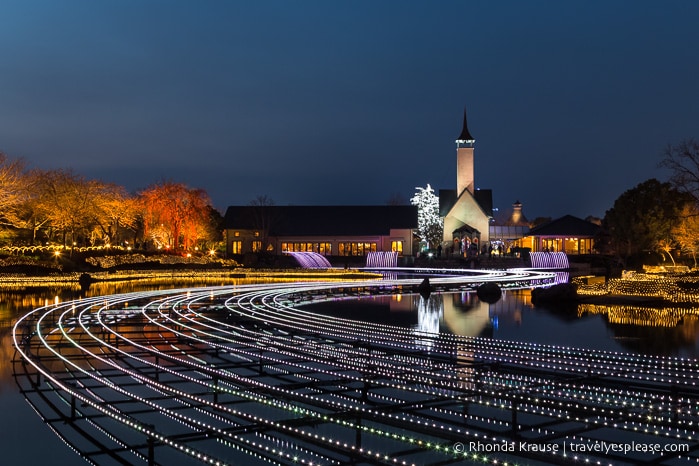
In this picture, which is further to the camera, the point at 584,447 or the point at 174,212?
the point at 174,212

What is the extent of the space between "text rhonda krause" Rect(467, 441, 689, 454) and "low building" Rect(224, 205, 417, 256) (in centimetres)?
6380

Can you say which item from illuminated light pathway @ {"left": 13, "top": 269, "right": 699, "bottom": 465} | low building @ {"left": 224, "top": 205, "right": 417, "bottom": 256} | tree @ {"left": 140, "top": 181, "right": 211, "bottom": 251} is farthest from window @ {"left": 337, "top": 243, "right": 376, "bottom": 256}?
illuminated light pathway @ {"left": 13, "top": 269, "right": 699, "bottom": 465}

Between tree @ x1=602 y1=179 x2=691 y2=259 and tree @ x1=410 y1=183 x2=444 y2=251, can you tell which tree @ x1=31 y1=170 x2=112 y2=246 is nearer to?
tree @ x1=410 y1=183 x2=444 y2=251

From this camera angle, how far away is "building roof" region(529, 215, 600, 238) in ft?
243

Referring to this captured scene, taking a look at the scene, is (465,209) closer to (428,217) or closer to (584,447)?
(428,217)

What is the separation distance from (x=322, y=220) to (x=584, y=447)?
220 feet

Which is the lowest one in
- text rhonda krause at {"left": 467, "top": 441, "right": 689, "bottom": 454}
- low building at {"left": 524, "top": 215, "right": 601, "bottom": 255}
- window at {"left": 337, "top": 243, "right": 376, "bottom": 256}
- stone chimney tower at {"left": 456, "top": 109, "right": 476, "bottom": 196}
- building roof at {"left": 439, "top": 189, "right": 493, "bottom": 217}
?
text rhonda krause at {"left": 467, "top": 441, "right": 689, "bottom": 454}

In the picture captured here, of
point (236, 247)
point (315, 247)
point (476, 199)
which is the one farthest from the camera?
point (236, 247)

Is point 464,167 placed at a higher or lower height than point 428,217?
higher

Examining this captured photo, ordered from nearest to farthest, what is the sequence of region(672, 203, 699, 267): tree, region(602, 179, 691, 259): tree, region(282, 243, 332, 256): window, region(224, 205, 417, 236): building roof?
region(672, 203, 699, 267): tree, region(602, 179, 691, 259): tree, region(224, 205, 417, 236): building roof, region(282, 243, 332, 256): window

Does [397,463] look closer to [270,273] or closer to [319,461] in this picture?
[319,461]

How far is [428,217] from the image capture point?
8450 centimetres

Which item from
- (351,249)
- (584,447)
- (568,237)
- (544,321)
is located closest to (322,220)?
(351,249)

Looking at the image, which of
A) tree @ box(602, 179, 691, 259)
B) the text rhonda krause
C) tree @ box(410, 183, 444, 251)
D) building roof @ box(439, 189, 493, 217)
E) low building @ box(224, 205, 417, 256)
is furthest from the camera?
tree @ box(410, 183, 444, 251)
